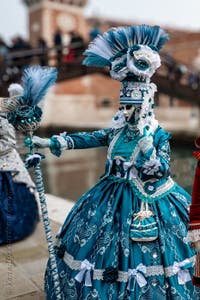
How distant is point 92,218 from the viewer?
8.70ft

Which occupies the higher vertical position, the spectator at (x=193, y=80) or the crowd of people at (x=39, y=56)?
the crowd of people at (x=39, y=56)

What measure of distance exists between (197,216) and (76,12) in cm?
2832

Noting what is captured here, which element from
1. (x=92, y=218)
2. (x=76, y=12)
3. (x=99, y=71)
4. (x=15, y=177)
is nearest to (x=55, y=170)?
(x=99, y=71)

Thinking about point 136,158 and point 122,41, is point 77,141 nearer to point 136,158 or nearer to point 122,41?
point 136,158

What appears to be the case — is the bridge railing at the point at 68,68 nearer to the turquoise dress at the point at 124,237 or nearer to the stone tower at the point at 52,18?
the turquoise dress at the point at 124,237

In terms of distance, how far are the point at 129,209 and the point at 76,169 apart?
10134mm

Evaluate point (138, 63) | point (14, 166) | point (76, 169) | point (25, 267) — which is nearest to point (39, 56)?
point (76, 169)

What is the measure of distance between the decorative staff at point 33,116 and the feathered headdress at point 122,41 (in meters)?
0.44

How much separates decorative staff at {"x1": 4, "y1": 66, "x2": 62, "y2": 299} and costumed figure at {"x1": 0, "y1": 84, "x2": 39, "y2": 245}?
1495 millimetres

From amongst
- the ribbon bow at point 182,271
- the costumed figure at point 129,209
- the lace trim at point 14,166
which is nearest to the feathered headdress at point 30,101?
the costumed figure at point 129,209

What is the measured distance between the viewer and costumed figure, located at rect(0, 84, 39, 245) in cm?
417

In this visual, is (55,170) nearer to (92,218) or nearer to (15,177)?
(15,177)

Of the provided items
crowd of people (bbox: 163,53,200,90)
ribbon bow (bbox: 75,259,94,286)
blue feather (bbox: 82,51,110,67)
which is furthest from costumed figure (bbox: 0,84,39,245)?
crowd of people (bbox: 163,53,200,90)

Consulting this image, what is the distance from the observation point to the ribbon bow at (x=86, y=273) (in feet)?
8.23
